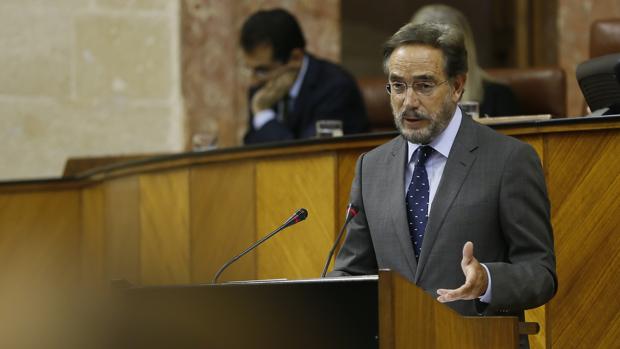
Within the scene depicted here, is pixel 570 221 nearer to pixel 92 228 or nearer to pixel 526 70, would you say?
pixel 526 70

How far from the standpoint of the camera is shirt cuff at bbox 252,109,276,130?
19.9ft

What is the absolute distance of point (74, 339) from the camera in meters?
2.86

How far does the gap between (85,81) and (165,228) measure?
2.33 m

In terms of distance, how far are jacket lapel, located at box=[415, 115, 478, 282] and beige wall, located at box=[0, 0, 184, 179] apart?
15.0ft

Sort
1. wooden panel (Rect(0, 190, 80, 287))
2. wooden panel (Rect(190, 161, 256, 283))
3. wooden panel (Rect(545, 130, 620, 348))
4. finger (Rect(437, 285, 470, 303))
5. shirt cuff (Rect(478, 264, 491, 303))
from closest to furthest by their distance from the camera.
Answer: finger (Rect(437, 285, 470, 303)) → shirt cuff (Rect(478, 264, 491, 303)) → wooden panel (Rect(545, 130, 620, 348)) → wooden panel (Rect(190, 161, 256, 283)) → wooden panel (Rect(0, 190, 80, 287))

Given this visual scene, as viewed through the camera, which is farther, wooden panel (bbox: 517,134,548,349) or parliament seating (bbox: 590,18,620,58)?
parliament seating (bbox: 590,18,620,58)

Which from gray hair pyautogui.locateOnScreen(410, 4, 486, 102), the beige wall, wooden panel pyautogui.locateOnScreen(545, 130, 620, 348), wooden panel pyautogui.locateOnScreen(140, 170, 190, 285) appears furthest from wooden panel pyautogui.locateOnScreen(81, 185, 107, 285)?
wooden panel pyautogui.locateOnScreen(545, 130, 620, 348)

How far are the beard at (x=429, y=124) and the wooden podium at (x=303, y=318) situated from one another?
67 cm

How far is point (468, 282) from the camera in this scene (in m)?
2.84

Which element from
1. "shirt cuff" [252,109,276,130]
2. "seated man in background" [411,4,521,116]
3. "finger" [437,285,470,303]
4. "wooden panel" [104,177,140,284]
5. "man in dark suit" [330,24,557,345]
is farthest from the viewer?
"shirt cuff" [252,109,276,130]

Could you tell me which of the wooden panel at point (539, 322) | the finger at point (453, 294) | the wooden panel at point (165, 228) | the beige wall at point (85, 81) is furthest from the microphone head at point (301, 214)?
the beige wall at point (85, 81)

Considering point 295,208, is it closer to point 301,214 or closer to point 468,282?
point 301,214

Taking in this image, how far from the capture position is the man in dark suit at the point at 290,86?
6.04 meters

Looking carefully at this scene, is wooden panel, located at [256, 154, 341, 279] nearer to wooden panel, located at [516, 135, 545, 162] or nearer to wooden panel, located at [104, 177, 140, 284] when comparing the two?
wooden panel, located at [516, 135, 545, 162]
